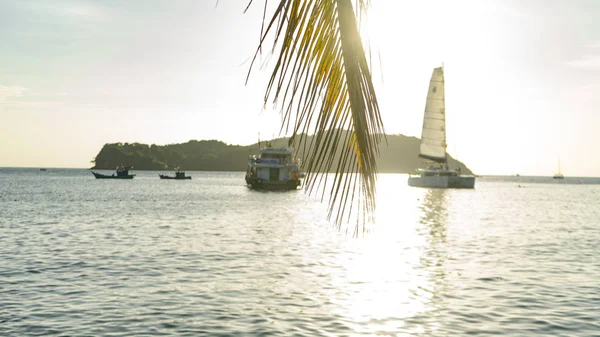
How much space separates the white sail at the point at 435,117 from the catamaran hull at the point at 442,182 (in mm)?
5690

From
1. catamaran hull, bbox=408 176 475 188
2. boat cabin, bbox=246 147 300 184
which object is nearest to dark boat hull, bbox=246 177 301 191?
boat cabin, bbox=246 147 300 184

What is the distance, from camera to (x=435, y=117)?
351 ft

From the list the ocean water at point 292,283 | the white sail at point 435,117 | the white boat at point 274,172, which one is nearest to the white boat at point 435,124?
the white sail at point 435,117

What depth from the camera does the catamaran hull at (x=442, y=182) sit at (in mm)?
110938

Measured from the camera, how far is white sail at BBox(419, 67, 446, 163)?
10638 centimetres

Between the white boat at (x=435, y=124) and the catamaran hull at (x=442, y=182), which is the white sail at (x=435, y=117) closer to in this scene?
the white boat at (x=435, y=124)

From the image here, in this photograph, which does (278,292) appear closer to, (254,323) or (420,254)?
(254,323)

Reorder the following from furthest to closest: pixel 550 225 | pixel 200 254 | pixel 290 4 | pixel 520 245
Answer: pixel 550 225 → pixel 520 245 → pixel 200 254 → pixel 290 4

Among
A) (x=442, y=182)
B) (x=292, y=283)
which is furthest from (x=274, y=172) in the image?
(x=292, y=283)

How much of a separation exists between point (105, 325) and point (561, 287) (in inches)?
589

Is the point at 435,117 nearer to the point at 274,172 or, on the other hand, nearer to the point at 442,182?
the point at 442,182

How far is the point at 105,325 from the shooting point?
1477cm

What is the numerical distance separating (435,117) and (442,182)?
40.8 feet

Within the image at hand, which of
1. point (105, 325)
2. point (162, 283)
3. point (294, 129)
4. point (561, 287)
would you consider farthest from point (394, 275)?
point (294, 129)
